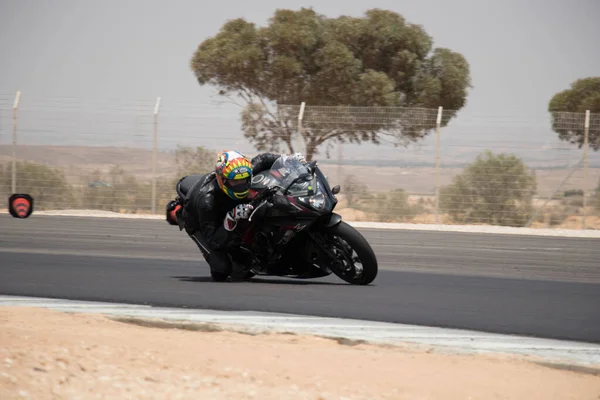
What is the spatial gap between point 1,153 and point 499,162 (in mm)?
12780

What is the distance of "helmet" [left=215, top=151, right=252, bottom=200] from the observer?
10.4 m

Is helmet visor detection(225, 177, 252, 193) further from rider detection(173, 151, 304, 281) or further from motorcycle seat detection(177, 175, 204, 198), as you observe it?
motorcycle seat detection(177, 175, 204, 198)

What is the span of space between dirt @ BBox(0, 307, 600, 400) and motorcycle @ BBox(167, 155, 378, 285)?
8.58 ft

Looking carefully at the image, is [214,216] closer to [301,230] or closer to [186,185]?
[186,185]

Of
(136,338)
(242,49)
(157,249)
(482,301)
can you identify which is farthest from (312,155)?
(136,338)

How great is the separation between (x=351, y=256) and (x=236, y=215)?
1212 millimetres

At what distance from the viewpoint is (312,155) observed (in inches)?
1066

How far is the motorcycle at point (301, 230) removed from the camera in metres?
10.1

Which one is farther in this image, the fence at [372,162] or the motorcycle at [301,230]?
the fence at [372,162]

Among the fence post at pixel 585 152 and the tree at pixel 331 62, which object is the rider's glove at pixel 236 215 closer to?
the fence post at pixel 585 152

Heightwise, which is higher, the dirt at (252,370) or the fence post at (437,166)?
the fence post at (437,166)

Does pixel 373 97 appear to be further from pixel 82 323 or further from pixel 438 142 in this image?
pixel 82 323

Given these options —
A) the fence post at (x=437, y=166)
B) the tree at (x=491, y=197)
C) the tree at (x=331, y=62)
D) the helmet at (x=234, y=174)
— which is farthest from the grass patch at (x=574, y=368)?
the tree at (x=331, y=62)

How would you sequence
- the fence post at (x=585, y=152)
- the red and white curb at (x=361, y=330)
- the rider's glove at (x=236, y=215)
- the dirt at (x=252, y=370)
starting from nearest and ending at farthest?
the dirt at (x=252, y=370), the red and white curb at (x=361, y=330), the rider's glove at (x=236, y=215), the fence post at (x=585, y=152)
